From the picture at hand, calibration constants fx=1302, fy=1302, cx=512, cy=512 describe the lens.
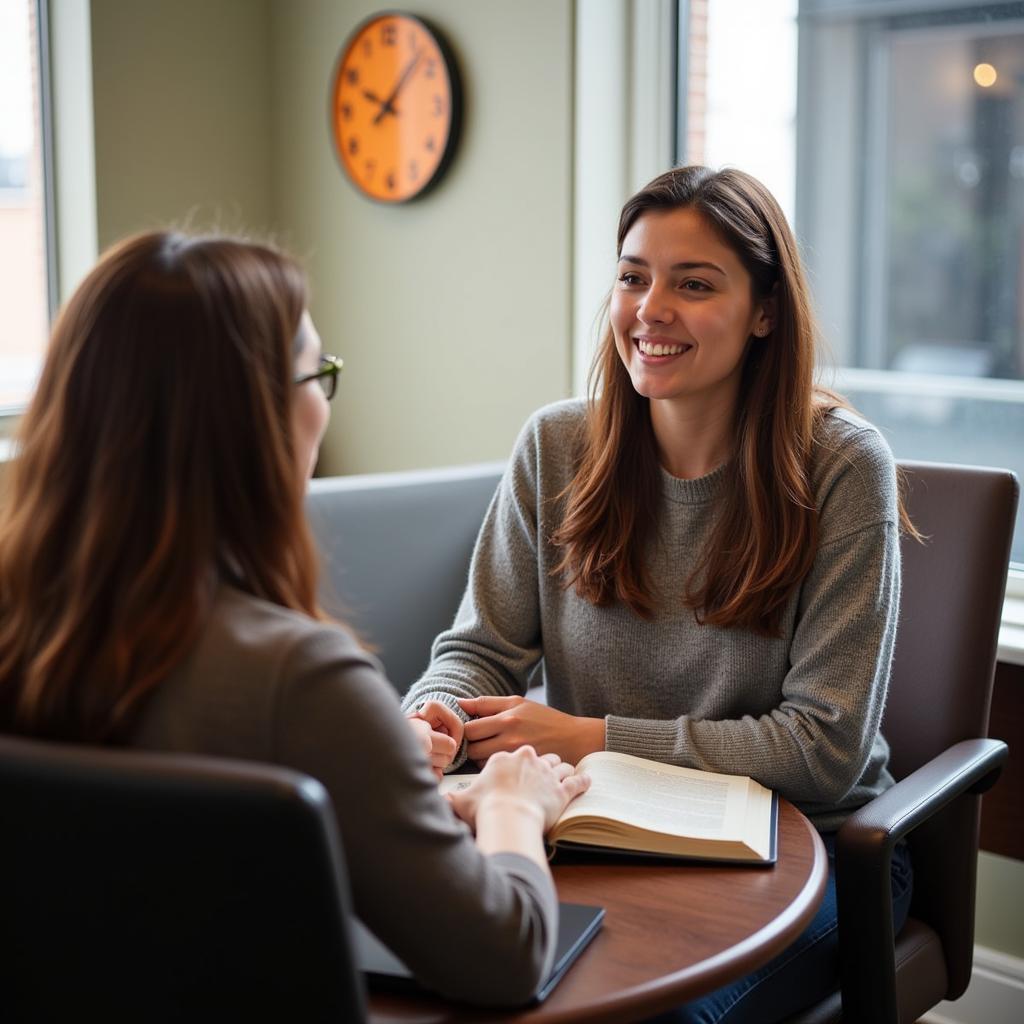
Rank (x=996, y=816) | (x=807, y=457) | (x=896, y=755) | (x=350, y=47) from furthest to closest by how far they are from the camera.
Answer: (x=350, y=47)
(x=996, y=816)
(x=896, y=755)
(x=807, y=457)

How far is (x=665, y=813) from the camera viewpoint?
137cm

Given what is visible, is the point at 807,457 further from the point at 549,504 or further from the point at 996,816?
the point at 996,816

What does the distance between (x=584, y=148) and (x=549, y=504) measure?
1263mm

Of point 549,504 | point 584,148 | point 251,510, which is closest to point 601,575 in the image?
point 549,504

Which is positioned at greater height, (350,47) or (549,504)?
(350,47)

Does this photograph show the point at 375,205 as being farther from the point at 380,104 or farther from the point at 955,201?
the point at 955,201

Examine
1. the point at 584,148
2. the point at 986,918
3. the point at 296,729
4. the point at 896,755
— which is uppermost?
the point at 584,148

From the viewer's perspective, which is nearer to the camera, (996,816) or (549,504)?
(549,504)

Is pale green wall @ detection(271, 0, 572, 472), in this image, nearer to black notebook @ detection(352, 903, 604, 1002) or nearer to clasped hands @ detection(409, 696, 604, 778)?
clasped hands @ detection(409, 696, 604, 778)

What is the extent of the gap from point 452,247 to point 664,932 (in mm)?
2306

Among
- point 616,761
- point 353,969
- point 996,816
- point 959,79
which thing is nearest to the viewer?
point 353,969

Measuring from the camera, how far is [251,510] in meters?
1.00

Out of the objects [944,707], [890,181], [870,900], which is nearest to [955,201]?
[890,181]

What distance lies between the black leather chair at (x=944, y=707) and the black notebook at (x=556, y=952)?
506 millimetres
